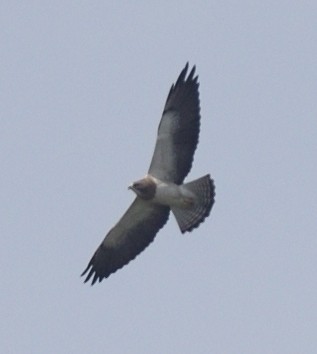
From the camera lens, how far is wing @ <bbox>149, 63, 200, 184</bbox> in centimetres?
2434

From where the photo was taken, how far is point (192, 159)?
24531 mm

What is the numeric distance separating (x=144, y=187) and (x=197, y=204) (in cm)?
90

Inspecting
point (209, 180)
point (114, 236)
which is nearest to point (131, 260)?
point (114, 236)

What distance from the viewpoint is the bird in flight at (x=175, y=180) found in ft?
79.8

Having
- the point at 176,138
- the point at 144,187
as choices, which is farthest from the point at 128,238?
the point at 176,138

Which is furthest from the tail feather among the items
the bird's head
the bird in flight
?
the bird's head

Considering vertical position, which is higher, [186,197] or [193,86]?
[193,86]

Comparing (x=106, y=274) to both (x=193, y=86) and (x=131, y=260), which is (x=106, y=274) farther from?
(x=193, y=86)

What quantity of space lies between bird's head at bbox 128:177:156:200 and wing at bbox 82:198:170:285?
0.30 meters

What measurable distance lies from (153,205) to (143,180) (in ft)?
2.02

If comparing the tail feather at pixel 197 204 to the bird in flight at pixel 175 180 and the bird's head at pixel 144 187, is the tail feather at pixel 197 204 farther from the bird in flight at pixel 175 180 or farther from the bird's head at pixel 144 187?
the bird's head at pixel 144 187

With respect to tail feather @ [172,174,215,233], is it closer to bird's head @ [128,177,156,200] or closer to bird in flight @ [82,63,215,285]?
bird in flight @ [82,63,215,285]

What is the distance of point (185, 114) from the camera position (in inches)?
965

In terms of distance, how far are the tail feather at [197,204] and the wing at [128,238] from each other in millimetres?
440
